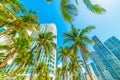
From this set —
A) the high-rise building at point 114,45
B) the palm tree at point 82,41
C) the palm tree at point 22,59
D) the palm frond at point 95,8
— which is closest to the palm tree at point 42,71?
the palm tree at point 22,59

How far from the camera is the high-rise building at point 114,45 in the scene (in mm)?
127000

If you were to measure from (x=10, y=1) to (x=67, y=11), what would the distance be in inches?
365

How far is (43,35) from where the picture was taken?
3291cm

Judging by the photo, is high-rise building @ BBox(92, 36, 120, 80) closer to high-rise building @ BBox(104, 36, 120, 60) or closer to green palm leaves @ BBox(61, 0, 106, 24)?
high-rise building @ BBox(104, 36, 120, 60)

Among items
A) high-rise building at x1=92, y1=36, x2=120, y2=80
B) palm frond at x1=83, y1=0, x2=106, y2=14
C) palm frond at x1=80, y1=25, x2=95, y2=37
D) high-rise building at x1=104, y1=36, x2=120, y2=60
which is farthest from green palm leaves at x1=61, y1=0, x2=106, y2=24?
high-rise building at x1=104, y1=36, x2=120, y2=60

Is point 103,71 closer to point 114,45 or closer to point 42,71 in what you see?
point 114,45

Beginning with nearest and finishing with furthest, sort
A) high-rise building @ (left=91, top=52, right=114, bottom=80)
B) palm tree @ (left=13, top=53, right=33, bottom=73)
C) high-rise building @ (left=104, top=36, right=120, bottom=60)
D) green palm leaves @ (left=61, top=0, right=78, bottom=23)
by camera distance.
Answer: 1. green palm leaves @ (left=61, top=0, right=78, bottom=23)
2. palm tree @ (left=13, top=53, right=33, bottom=73)
3. high-rise building @ (left=104, top=36, right=120, bottom=60)
4. high-rise building @ (left=91, top=52, right=114, bottom=80)

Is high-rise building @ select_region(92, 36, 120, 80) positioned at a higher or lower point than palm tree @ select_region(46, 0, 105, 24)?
higher

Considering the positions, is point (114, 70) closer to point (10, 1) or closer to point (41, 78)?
point (41, 78)

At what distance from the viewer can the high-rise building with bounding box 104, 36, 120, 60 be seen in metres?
127

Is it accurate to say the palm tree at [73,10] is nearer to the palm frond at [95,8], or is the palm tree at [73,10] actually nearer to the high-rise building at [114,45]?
the palm frond at [95,8]

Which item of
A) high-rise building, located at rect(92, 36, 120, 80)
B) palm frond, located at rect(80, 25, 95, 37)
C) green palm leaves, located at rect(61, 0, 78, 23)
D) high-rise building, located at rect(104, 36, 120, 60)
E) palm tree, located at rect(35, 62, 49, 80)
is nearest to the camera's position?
green palm leaves, located at rect(61, 0, 78, 23)

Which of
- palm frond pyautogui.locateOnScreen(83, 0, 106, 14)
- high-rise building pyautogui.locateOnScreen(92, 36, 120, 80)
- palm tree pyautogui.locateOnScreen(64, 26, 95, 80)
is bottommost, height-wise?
palm frond pyautogui.locateOnScreen(83, 0, 106, 14)

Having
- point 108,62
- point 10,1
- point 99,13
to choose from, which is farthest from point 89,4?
point 108,62
